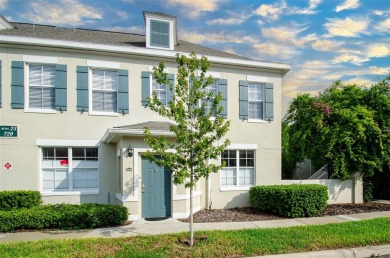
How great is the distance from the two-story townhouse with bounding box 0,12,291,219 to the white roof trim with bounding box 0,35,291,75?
4 cm

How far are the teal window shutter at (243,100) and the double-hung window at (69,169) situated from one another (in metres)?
6.29

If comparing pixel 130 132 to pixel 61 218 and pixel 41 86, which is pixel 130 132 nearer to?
pixel 61 218

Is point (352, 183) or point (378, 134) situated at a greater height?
point (378, 134)

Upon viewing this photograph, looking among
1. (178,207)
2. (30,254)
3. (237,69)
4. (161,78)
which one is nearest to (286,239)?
(178,207)

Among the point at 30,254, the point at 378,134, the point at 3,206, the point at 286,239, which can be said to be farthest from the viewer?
the point at 378,134

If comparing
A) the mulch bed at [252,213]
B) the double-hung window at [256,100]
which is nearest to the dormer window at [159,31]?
the double-hung window at [256,100]

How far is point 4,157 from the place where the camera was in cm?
1048

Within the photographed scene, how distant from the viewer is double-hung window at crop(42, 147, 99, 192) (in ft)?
35.9

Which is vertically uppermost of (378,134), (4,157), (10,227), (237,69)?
(237,69)

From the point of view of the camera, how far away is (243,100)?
12914 millimetres

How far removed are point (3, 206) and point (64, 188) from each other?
1983mm

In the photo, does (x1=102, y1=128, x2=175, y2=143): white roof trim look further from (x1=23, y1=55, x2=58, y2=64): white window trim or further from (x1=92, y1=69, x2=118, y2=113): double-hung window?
(x1=23, y1=55, x2=58, y2=64): white window trim

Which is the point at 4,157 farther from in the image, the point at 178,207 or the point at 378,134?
the point at 378,134

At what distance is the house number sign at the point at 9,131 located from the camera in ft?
34.2
